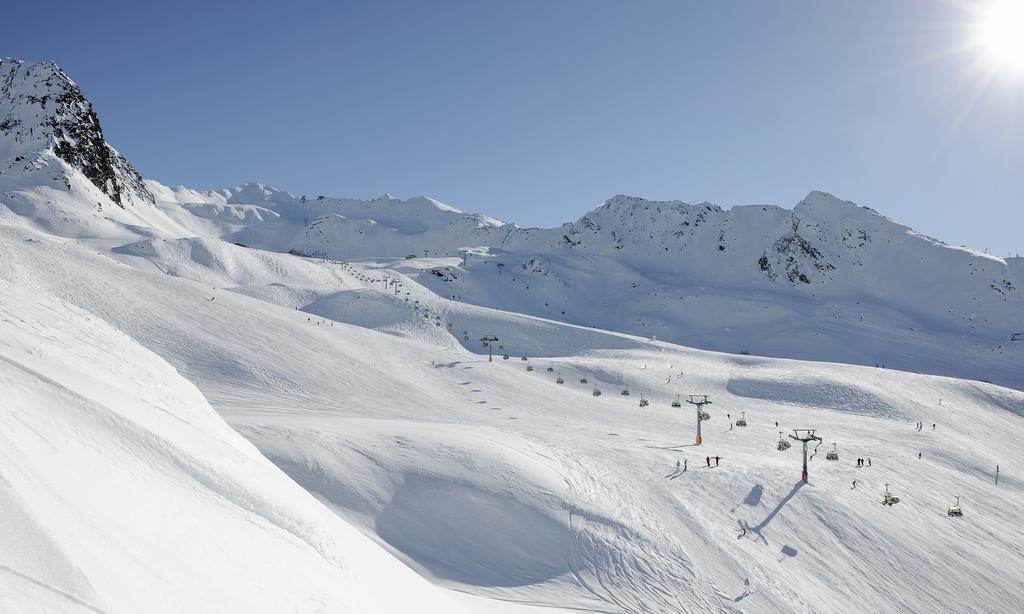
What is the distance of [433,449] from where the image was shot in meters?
15.8

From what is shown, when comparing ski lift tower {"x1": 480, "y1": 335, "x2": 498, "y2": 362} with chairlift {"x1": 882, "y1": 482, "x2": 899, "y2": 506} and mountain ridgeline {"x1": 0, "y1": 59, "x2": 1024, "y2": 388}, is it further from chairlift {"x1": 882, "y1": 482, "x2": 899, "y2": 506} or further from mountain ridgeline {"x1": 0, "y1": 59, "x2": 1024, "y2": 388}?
chairlift {"x1": 882, "y1": 482, "x2": 899, "y2": 506}

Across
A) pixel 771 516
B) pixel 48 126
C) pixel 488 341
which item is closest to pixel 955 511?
pixel 771 516

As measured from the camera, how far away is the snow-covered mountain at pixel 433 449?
420 centimetres

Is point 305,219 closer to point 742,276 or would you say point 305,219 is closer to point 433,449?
point 742,276

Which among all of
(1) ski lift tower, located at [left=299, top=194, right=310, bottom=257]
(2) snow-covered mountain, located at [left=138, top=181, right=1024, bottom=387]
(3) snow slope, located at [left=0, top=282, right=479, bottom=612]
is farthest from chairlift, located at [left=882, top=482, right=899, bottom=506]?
(1) ski lift tower, located at [left=299, top=194, right=310, bottom=257]

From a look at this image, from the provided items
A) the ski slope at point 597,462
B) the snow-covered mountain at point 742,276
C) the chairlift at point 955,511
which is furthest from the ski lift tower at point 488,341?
the chairlift at point 955,511

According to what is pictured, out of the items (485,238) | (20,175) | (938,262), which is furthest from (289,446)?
(485,238)

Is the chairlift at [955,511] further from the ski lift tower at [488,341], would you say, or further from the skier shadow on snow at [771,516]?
the ski lift tower at [488,341]

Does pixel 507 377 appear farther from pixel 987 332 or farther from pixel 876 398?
pixel 987 332

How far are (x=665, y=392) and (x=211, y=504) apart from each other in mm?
31082

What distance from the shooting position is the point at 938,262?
89.0m

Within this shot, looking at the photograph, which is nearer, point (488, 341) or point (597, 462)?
point (597, 462)

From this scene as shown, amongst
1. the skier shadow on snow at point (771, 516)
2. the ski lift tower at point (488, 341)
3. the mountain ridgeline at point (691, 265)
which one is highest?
the mountain ridgeline at point (691, 265)

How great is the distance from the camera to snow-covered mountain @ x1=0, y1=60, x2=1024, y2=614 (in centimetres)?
420
